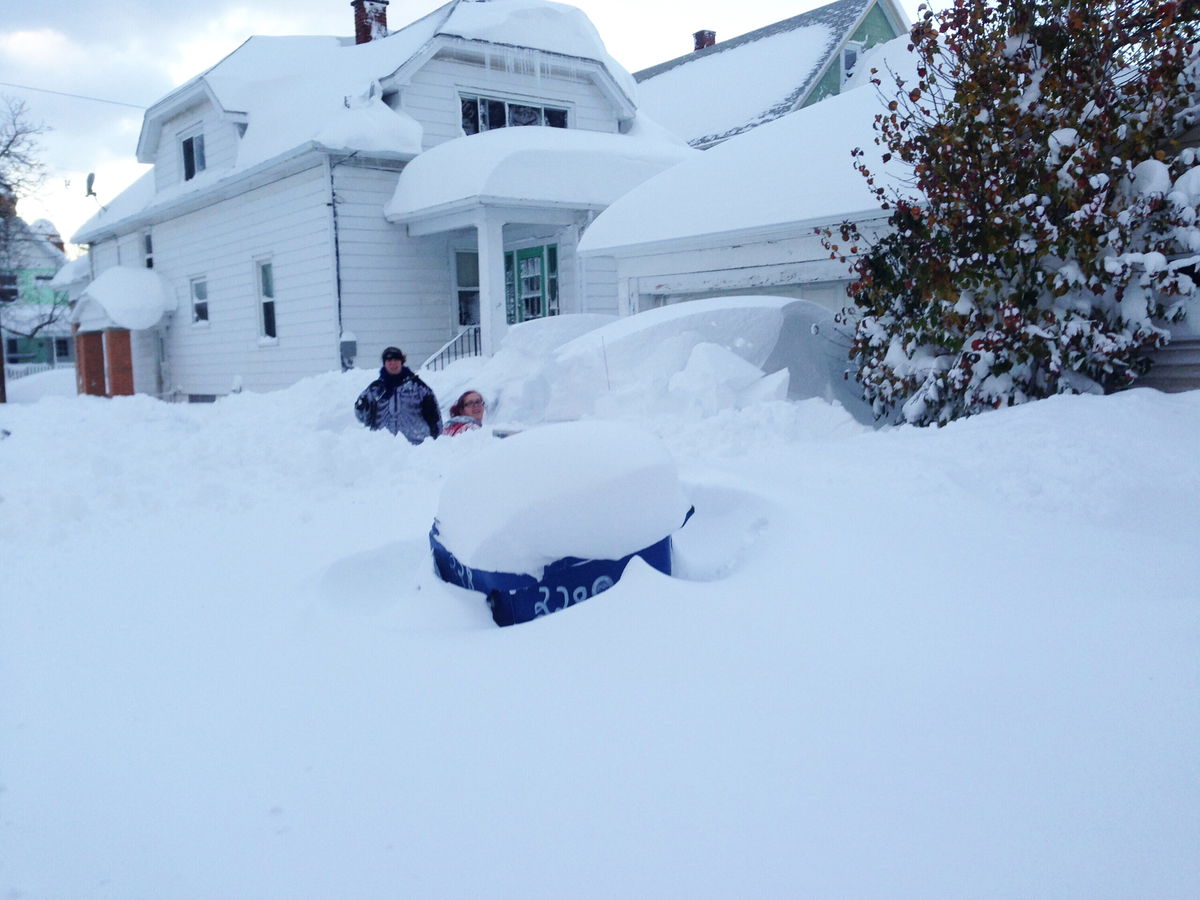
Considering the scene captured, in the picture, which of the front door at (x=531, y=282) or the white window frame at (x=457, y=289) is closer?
the front door at (x=531, y=282)

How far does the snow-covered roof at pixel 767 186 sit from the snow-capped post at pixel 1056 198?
1801 millimetres

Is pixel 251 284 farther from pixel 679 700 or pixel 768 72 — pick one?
pixel 679 700

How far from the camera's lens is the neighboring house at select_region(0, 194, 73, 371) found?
34.1m

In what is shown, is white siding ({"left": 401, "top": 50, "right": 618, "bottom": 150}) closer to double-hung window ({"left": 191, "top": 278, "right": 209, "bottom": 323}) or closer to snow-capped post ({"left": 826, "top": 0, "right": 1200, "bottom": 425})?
double-hung window ({"left": 191, "top": 278, "right": 209, "bottom": 323})

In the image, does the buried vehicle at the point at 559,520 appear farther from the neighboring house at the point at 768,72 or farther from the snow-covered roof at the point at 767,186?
the neighboring house at the point at 768,72

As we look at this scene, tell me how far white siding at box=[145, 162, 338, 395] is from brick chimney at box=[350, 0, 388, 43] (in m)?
4.24

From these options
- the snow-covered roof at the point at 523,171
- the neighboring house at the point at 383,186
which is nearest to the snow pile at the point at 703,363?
the snow-covered roof at the point at 523,171

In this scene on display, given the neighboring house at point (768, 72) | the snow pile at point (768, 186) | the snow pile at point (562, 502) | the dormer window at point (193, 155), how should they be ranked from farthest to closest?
the neighboring house at point (768, 72)
the dormer window at point (193, 155)
the snow pile at point (768, 186)
the snow pile at point (562, 502)

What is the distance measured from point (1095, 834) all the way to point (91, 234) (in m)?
24.2

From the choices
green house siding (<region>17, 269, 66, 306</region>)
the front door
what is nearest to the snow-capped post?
the front door

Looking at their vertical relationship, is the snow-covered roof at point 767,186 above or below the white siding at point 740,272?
above

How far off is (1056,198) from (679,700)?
436 centimetres

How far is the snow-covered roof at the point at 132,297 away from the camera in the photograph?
18.7 m

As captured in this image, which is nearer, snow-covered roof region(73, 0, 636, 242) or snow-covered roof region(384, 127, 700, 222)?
snow-covered roof region(384, 127, 700, 222)
